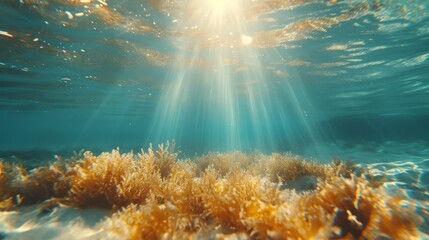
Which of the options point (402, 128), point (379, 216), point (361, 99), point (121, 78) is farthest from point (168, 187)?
point (402, 128)

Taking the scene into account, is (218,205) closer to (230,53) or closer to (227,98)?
(230,53)

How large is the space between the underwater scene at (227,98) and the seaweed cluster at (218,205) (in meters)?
0.02

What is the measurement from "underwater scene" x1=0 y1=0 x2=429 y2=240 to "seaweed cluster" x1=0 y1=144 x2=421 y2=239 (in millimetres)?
21

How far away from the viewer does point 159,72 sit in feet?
73.2

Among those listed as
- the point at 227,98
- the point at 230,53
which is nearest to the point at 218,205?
the point at 230,53

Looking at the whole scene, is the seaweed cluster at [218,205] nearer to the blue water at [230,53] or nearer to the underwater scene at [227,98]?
the underwater scene at [227,98]

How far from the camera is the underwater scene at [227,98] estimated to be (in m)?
3.28

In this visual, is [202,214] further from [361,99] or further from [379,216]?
[361,99]

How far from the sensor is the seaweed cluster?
9.20 feet

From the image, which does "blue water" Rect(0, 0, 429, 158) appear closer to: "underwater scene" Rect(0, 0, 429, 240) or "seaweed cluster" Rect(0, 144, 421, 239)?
"underwater scene" Rect(0, 0, 429, 240)

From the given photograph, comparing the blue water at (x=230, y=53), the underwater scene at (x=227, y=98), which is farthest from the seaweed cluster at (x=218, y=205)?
the blue water at (x=230, y=53)

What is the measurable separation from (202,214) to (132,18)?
11.9m

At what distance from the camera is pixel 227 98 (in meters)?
37.5

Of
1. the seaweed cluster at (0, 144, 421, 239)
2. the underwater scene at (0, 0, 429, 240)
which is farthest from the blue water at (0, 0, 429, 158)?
the seaweed cluster at (0, 144, 421, 239)
